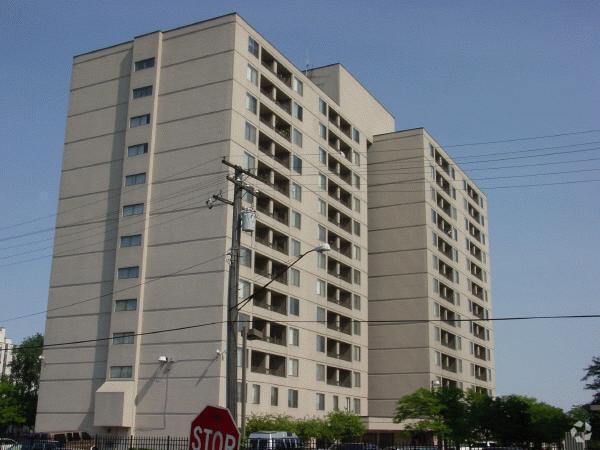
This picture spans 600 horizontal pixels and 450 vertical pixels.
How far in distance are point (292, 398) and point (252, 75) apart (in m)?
29.1

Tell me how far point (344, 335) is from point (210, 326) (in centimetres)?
2302

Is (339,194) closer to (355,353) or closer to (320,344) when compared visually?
(355,353)

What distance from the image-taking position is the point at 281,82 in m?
75.3

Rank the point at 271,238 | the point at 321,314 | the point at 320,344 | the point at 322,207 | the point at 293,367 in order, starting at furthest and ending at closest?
the point at 322,207 → the point at 321,314 → the point at 320,344 → the point at 293,367 → the point at 271,238

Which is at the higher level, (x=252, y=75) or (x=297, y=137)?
(x=252, y=75)

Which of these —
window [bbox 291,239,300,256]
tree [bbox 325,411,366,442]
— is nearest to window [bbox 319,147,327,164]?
window [bbox 291,239,300,256]

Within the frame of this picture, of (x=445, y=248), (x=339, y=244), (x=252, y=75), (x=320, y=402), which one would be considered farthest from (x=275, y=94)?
(x=445, y=248)

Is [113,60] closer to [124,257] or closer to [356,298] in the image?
[124,257]

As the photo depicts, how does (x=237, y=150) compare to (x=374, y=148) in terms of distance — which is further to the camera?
(x=374, y=148)

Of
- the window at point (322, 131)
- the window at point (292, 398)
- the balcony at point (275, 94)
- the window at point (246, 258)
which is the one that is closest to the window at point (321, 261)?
the window at point (322, 131)

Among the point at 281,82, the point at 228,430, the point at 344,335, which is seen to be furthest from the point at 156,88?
the point at 228,430

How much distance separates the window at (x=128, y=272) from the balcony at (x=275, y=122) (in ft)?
58.1

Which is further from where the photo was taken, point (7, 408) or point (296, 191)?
point (7, 408)

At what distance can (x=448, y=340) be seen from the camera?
98.0 m
